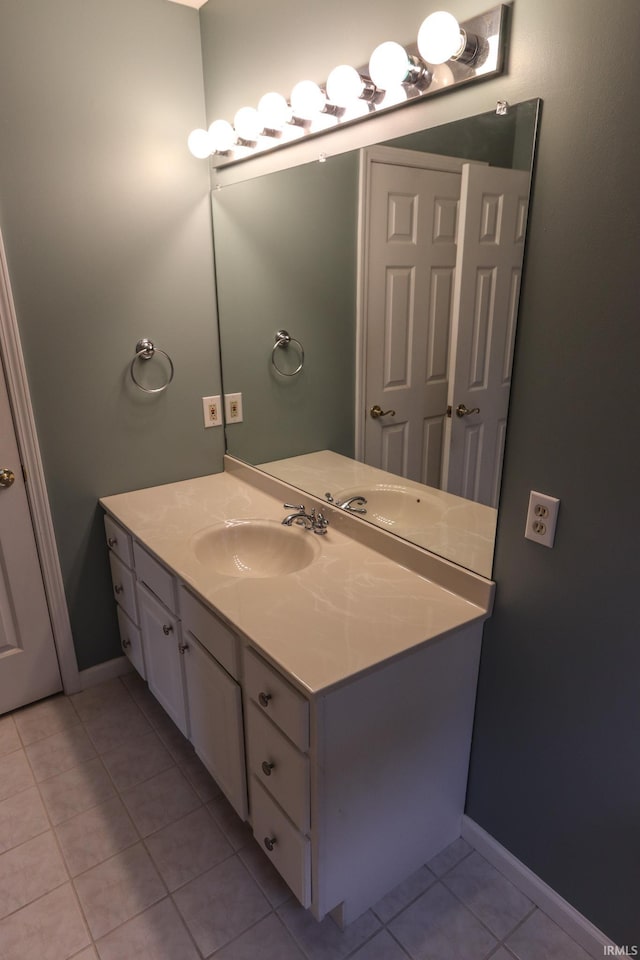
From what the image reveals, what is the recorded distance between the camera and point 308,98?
1.55 m

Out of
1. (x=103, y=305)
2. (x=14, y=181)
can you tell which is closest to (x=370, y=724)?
(x=103, y=305)

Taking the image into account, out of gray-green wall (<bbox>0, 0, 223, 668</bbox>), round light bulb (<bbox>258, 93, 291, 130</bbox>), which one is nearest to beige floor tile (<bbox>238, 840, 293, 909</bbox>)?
gray-green wall (<bbox>0, 0, 223, 668</bbox>)

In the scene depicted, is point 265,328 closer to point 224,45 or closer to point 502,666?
point 224,45

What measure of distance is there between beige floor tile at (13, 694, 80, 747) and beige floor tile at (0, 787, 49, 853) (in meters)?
0.25

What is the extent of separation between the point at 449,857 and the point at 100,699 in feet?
4.52

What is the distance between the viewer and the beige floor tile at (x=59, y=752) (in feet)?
6.28

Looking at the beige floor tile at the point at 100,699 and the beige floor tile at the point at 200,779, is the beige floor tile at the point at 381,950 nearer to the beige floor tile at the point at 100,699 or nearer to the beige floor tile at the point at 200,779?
the beige floor tile at the point at 200,779

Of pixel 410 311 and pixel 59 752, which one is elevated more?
pixel 410 311

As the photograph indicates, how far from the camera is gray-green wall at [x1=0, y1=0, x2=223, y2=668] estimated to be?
1.74 meters

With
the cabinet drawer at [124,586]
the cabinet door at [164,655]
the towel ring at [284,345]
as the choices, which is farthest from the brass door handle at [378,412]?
the cabinet drawer at [124,586]

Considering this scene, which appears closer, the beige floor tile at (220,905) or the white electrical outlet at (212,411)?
the beige floor tile at (220,905)

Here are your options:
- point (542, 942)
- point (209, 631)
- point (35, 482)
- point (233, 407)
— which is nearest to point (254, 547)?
point (209, 631)

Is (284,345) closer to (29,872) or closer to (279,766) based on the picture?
(279,766)

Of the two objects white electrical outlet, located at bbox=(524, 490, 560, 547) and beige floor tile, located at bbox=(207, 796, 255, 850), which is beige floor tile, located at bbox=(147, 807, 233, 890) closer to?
beige floor tile, located at bbox=(207, 796, 255, 850)
